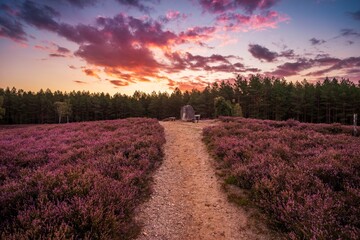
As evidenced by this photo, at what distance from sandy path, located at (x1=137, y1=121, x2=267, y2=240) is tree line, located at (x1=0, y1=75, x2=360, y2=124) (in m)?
31.9

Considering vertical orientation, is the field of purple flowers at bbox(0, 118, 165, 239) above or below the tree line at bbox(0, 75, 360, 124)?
below

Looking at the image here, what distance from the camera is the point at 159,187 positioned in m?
9.47

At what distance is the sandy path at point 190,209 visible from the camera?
6.51 meters

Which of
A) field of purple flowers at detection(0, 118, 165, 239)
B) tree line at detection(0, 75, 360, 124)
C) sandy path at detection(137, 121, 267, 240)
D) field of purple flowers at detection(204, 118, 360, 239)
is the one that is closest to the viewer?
field of purple flowers at detection(0, 118, 165, 239)

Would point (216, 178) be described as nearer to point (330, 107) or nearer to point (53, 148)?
point (53, 148)

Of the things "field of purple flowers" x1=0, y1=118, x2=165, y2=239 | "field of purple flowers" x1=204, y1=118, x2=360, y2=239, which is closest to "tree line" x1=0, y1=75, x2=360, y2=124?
"field of purple flowers" x1=204, y1=118, x2=360, y2=239

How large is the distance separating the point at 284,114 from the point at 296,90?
8.69 meters

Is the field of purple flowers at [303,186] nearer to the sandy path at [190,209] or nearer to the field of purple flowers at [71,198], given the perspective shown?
the sandy path at [190,209]

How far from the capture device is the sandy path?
21.4 feet

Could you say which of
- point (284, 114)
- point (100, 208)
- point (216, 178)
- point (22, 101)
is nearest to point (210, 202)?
point (216, 178)

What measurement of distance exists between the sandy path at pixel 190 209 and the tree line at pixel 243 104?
3191 centimetres

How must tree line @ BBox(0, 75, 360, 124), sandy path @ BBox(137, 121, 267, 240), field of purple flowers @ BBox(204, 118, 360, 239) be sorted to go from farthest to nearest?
tree line @ BBox(0, 75, 360, 124)
sandy path @ BBox(137, 121, 267, 240)
field of purple flowers @ BBox(204, 118, 360, 239)

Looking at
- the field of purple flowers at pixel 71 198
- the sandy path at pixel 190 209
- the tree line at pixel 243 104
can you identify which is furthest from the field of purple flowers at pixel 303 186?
the tree line at pixel 243 104

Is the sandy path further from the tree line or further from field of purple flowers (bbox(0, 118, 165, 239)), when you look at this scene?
the tree line
